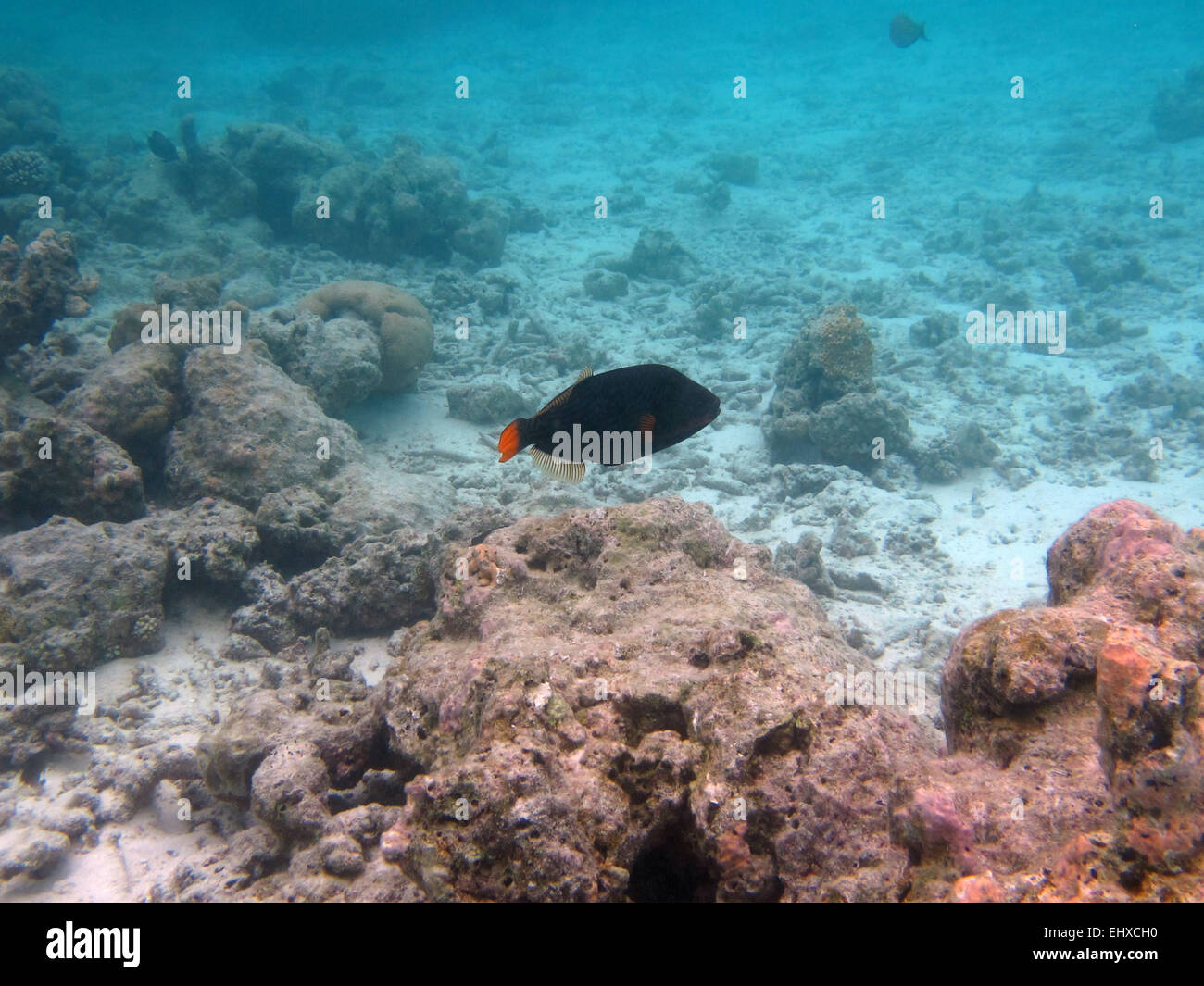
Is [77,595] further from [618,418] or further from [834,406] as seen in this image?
[834,406]

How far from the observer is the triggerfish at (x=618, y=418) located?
7.80ft

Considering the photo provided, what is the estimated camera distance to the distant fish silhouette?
19.1 m

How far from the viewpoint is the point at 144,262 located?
42.4 ft

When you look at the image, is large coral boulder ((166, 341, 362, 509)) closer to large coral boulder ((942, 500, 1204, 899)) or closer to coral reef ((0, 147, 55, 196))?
large coral boulder ((942, 500, 1204, 899))

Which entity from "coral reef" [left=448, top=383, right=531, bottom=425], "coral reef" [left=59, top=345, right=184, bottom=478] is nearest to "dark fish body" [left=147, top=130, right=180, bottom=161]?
"coral reef" [left=448, top=383, right=531, bottom=425]

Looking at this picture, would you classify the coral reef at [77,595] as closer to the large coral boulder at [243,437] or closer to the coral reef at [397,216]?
the large coral boulder at [243,437]

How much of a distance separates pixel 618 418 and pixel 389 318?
27.3 feet

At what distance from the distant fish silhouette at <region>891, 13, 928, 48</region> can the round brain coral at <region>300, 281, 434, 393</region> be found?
62.9 feet

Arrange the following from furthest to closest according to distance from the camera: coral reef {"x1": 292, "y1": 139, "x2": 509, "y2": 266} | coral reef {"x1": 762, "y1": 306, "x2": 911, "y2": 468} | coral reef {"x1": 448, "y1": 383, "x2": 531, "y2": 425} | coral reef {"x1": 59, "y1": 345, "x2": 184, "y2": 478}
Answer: coral reef {"x1": 292, "y1": 139, "x2": 509, "y2": 266} < coral reef {"x1": 448, "y1": 383, "x2": 531, "y2": 425} < coral reef {"x1": 762, "y1": 306, "x2": 911, "y2": 468} < coral reef {"x1": 59, "y1": 345, "x2": 184, "y2": 478}

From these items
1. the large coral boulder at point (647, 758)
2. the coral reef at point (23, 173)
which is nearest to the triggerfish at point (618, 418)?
the large coral boulder at point (647, 758)

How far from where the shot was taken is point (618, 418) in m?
2.45

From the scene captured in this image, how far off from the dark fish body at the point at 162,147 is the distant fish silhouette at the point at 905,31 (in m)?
21.3

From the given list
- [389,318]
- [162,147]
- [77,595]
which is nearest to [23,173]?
[162,147]
